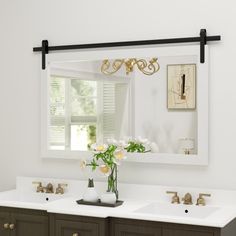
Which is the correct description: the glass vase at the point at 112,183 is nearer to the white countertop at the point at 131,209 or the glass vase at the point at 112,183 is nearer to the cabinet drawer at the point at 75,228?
the white countertop at the point at 131,209

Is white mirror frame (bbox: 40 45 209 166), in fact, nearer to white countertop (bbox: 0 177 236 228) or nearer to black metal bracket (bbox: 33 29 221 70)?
black metal bracket (bbox: 33 29 221 70)

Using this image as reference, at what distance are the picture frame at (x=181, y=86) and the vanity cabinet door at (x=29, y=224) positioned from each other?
3.54 feet

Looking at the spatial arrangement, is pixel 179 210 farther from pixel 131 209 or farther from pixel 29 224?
pixel 29 224

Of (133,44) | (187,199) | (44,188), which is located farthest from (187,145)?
(44,188)

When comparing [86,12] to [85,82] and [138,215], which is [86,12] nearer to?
[85,82]

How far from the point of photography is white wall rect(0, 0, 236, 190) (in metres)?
3.43

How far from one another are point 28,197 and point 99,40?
1.24 meters

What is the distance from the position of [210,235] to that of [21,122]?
1.77 metres

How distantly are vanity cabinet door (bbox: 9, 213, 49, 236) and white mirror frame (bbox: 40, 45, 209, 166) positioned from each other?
0.54 metres

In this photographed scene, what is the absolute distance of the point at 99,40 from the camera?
150 inches

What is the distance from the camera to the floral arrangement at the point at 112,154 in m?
3.51

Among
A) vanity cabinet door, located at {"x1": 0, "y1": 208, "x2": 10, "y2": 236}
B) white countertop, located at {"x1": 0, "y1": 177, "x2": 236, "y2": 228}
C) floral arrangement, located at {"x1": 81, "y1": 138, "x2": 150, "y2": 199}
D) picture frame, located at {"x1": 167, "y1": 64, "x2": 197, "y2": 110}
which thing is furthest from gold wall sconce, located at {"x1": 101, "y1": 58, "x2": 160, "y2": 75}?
vanity cabinet door, located at {"x1": 0, "y1": 208, "x2": 10, "y2": 236}

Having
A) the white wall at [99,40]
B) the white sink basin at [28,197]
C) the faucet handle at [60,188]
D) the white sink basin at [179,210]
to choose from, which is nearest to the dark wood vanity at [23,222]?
the white sink basin at [28,197]

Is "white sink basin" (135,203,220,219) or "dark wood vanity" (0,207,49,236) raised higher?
"white sink basin" (135,203,220,219)
